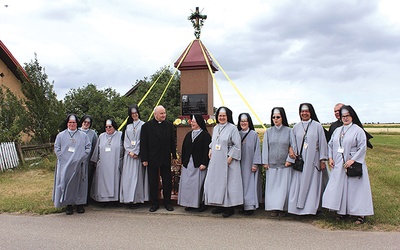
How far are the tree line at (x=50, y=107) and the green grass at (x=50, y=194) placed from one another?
5.84ft

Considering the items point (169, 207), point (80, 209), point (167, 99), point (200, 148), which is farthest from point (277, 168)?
point (167, 99)

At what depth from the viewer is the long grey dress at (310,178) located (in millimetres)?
5988

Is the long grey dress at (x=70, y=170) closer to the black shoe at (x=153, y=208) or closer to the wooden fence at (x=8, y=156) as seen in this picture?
the black shoe at (x=153, y=208)

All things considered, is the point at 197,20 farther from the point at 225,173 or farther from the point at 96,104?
the point at 96,104

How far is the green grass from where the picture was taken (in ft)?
18.9

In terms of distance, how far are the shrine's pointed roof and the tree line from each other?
17.3 feet

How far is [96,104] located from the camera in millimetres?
15867

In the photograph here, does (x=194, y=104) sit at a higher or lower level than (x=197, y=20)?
lower

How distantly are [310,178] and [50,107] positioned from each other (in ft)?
39.4

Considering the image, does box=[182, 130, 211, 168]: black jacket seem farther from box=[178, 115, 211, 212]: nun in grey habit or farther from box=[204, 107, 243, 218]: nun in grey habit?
box=[204, 107, 243, 218]: nun in grey habit

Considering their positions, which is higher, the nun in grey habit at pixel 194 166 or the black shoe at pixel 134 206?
the nun in grey habit at pixel 194 166

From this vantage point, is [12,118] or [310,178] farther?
[12,118]

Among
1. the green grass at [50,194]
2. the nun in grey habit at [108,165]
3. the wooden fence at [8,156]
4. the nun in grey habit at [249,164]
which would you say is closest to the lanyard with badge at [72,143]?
the nun in grey habit at [108,165]

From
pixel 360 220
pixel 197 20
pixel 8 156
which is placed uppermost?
pixel 197 20
